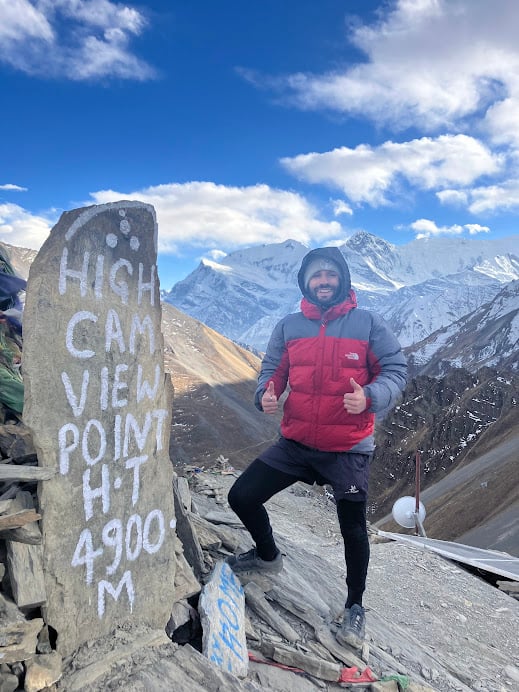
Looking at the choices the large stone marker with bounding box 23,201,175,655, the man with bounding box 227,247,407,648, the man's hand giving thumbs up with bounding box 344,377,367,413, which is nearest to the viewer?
the large stone marker with bounding box 23,201,175,655

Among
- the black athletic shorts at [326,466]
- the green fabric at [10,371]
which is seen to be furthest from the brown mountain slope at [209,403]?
the black athletic shorts at [326,466]

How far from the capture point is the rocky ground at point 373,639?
2.74m

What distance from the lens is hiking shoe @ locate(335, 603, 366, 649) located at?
3.64m

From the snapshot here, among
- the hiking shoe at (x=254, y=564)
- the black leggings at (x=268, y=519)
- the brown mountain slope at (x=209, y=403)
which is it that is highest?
the black leggings at (x=268, y=519)

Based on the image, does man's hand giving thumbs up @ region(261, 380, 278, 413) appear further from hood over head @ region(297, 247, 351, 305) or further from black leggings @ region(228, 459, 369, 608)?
hood over head @ region(297, 247, 351, 305)

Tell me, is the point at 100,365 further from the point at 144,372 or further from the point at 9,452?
the point at 9,452

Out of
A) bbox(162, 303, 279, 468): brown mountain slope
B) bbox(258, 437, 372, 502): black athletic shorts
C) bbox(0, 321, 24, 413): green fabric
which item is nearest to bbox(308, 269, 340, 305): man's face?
bbox(258, 437, 372, 502): black athletic shorts

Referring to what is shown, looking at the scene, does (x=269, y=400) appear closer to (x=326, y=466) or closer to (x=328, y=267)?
(x=326, y=466)

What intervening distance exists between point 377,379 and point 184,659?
2.05 meters

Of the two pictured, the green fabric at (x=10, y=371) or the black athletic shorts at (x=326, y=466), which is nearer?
the black athletic shorts at (x=326, y=466)

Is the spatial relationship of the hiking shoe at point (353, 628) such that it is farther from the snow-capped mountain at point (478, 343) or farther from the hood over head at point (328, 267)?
the snow-capped mountain at point (478, 343)

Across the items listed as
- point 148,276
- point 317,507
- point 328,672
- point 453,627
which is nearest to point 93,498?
point 148,276

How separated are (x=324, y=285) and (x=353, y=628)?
2454 millimetres

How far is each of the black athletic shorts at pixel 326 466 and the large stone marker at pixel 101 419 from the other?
2.67 feet
